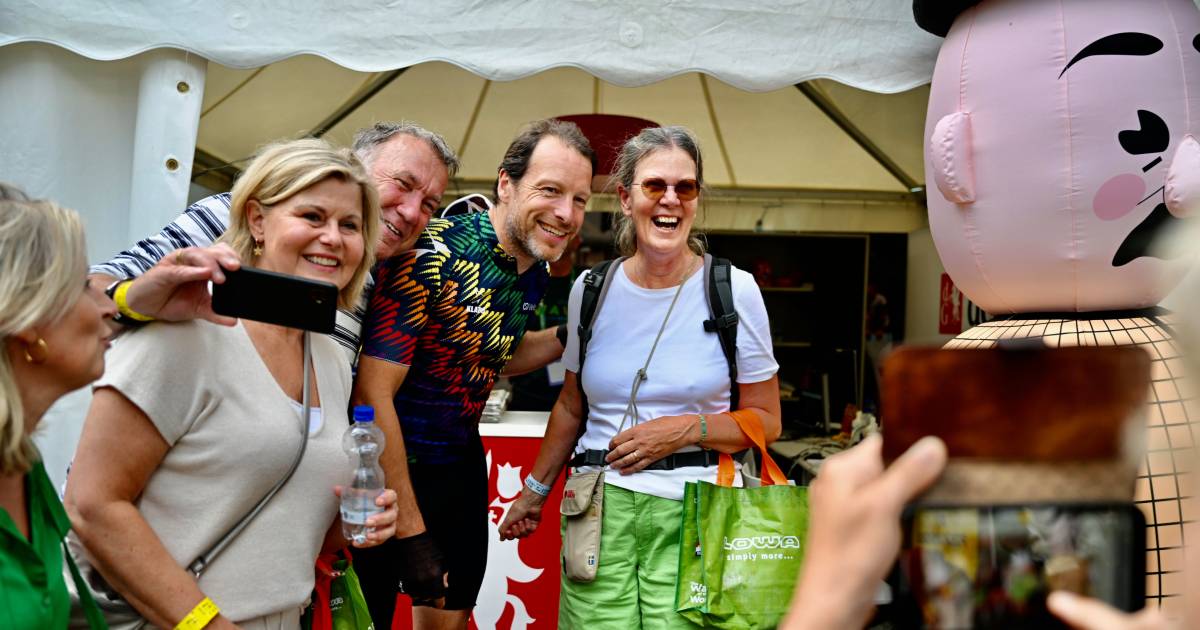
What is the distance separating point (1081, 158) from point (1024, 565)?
167 centimetres

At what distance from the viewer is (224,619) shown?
144cm

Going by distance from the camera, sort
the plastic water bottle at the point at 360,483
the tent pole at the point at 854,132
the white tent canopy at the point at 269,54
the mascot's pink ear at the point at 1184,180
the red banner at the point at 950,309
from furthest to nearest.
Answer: the red banner at the point at 950,309 < the tent pole at the point at 854,132 < the white tent canopy at the point at 269,54 < the mascot's pink ear at the point at 1184,180 < the plastic water bottle at the point at 360,483

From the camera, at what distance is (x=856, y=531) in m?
0.59

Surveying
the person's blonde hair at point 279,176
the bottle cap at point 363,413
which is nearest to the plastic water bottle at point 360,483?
the bottle cap at point 363,413

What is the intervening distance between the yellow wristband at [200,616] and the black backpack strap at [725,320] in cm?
129

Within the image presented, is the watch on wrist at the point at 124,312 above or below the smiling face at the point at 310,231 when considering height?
below

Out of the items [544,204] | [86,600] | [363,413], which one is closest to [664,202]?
[544,204]

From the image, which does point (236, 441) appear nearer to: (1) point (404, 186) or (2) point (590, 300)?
(1) point (404, 186)

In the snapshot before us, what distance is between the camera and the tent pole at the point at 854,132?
4.51 metres

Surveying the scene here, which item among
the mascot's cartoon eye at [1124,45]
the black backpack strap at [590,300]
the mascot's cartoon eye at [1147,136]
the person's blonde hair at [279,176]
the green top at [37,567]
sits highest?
the mascot's cartoon eye at [1124,45]

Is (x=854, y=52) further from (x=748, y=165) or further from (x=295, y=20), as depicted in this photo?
(x=748, y=165)

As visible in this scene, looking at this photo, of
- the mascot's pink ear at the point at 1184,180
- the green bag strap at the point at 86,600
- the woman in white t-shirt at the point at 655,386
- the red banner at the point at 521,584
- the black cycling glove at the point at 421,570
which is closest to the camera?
the green bag strap at the point at 86,600

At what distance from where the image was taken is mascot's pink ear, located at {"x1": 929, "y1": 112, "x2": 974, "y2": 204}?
6.81ft

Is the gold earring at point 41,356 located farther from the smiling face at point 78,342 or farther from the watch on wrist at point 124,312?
the watch on wrist at point 124,312
